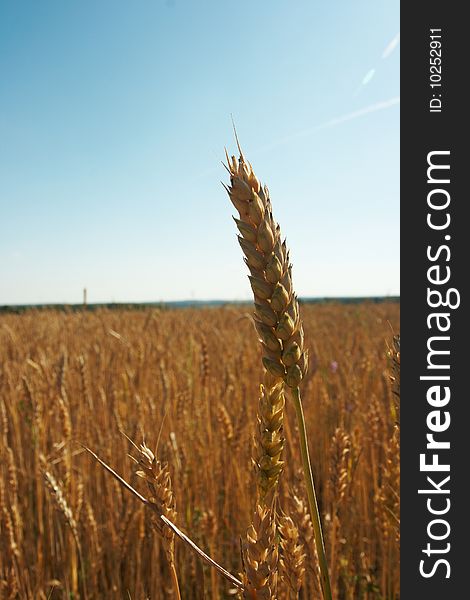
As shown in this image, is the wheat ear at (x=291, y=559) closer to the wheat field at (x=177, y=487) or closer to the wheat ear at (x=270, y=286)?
the wheat field at (x=177, y=487)

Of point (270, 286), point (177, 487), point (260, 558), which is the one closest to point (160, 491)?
point (260, 558)

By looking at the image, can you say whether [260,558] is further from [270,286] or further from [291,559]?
[270,286]

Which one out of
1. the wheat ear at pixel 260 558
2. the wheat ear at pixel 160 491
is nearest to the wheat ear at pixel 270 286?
the wheat ear at pixel 260 558

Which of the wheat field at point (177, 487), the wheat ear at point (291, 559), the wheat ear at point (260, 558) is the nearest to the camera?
the wheat ear at point (260, 558)

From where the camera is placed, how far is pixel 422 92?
835 millimetres

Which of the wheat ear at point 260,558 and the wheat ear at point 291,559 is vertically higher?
the wheat ear at point 260,558

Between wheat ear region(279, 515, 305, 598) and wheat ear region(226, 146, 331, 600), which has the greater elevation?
wheat ear region(226, 146, 331, 600)

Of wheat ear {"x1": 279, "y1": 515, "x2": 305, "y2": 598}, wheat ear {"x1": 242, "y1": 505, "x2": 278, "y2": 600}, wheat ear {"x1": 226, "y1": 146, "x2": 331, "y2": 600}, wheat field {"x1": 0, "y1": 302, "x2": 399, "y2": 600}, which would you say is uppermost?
wheat ear {"x1": 226, "y1": 146, "x2": 331, "y2": 600}

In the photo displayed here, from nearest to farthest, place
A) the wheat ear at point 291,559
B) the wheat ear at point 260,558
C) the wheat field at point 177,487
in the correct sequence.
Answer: the wheat ear at point 260,558 < the wheat ear at point 291,559 < the wheat field at point 177,487

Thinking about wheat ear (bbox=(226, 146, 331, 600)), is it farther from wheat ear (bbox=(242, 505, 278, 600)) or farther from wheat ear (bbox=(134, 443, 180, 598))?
wheat ear (bbox=(134, 443, 180, 598))

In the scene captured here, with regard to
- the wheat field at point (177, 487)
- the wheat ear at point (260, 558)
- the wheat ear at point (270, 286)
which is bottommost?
the wheat field at point (177, 487)

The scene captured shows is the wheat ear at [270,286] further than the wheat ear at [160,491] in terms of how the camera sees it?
No

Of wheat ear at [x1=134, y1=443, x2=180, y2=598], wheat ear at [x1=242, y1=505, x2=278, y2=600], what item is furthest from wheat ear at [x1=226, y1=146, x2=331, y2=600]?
wheat ear at [x1=134, y1=443, x2=180, y2=598]

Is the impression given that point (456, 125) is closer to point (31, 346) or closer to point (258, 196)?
point (258, 196)
